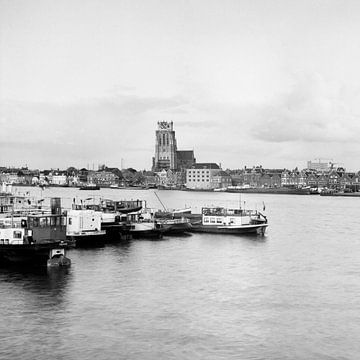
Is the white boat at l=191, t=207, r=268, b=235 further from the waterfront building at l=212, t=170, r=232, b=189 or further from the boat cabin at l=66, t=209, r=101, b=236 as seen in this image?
the waterfront building at l=212, t=170, r=232, b=189

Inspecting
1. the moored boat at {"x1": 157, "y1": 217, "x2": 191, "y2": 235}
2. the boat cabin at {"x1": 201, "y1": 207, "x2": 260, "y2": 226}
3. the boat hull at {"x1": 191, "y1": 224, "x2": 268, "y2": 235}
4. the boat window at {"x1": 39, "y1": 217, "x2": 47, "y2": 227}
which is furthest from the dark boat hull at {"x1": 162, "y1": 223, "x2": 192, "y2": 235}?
the boat window at {"x1": 39, "y1": 217, "x2": 47, "y2": 227}

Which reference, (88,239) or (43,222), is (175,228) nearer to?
(88,239)

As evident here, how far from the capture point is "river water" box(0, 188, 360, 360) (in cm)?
1571

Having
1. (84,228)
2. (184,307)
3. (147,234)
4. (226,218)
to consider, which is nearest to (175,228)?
(147,234)

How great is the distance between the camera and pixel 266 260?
30672mm

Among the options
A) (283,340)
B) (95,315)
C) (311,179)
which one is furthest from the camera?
(311,179)

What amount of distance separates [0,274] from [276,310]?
12.1 m

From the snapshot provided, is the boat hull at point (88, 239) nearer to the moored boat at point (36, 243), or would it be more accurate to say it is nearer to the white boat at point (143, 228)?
the white boat at point (143, 228)

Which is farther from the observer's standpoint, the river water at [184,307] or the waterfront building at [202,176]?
the waterfront building at [202,176]

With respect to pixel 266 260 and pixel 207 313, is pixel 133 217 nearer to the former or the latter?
pixel 266 260

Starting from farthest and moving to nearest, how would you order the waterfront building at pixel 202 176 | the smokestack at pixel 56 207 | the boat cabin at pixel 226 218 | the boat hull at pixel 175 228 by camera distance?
the waterfront building at pixel 202 176 → the boat cabin at pixel 226 218 → the boat hull at pixel 175 228 → the smokestack at pixel 56 207

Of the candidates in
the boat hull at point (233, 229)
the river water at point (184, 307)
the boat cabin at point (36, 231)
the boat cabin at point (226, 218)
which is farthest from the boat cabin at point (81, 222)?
the boat cabin at point (226, 218)

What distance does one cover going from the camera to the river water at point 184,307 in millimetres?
15711

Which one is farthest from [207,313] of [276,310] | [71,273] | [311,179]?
[311,179]
